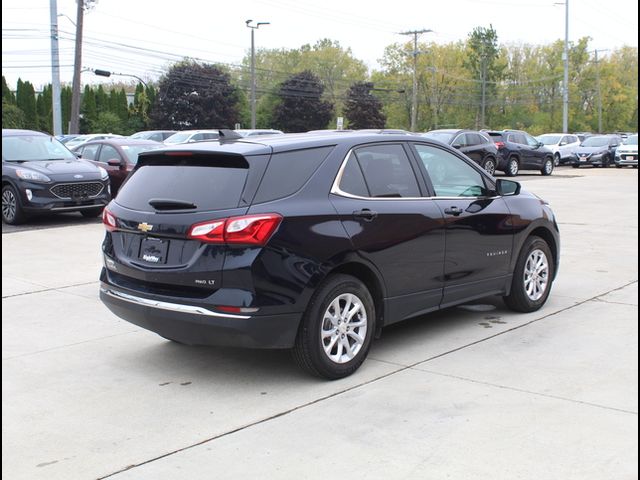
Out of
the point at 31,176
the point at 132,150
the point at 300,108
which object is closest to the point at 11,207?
the point at 31,176

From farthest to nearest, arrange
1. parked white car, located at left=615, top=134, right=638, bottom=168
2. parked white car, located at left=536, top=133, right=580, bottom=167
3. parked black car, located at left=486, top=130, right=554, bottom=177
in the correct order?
parked white car, located at left=536, top=133, right=580, bottom=167 < parked white car, located at left=615, top=134, right=638, bottom=168 < parked black car, located at left=486, top=130, right=554, bottom=177

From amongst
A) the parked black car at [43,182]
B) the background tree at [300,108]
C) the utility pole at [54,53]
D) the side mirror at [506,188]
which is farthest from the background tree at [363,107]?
the side mirror at [506,188]

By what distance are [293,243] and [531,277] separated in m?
3.02

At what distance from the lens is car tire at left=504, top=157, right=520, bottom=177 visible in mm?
28078

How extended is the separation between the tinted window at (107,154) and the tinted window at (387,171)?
39.8ft

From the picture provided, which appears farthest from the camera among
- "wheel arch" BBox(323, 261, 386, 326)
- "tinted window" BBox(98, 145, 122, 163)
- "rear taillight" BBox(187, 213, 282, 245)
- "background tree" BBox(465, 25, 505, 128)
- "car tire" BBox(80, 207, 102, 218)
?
"background tree" BBox(465, 25, 505, 128)

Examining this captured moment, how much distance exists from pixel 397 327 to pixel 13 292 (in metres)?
4.18

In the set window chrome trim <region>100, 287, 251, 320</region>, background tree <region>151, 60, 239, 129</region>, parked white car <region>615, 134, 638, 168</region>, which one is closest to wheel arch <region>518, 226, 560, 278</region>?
window chrome trim <region>100, 287, 251, 320</region>

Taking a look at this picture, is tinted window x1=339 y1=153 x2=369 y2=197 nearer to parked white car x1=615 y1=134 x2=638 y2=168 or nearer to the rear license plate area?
the rear license plate area

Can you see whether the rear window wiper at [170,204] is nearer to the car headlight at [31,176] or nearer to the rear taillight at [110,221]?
the rear taillight at [110,221]

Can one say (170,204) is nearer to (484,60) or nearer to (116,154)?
(116,154)

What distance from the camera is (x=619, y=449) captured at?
13.0 ft

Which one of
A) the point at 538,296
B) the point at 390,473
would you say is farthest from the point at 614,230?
the point at 390,473

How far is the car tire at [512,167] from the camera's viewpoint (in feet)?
92.1
